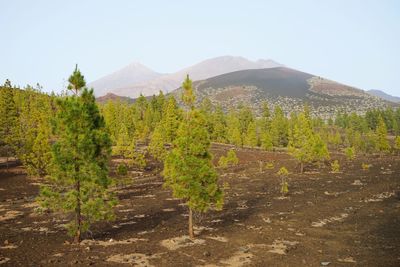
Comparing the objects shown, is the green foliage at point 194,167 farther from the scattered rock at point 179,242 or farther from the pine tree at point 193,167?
the scattered rock at point 179,242

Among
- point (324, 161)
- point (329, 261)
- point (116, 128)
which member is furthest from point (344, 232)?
point (116, 128)

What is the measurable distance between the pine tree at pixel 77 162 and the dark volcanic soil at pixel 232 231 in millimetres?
2905

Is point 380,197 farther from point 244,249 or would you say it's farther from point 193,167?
point 193,167

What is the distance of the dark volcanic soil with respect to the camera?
2128cm

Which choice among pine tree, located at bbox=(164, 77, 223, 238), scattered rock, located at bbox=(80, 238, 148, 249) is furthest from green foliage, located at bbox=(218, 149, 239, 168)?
scattered rock, located at bbox=(80, 238, 148, 249)

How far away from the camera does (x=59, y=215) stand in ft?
113

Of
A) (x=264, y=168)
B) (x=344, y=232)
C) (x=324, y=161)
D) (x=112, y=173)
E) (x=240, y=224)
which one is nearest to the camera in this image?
(x=344, y=232)

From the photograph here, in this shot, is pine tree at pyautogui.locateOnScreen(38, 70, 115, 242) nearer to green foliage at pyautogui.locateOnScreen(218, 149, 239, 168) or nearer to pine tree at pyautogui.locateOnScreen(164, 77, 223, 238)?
pine tree at pyautogui.locateOnScreen(164, 77, 223, 238)

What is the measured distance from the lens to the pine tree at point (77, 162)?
2284cm

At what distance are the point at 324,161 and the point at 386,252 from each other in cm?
6750

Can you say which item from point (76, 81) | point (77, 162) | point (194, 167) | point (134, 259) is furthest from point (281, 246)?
point (76, 81)

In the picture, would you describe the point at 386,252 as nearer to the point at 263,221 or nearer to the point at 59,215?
the point at 263,221

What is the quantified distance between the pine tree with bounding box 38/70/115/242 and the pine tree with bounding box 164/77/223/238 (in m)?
4.60

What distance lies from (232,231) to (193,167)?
263 inches
